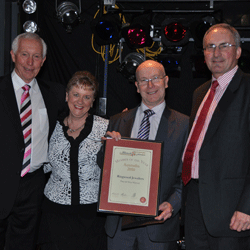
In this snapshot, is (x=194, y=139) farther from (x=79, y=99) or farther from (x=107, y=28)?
(x=107, y=28)

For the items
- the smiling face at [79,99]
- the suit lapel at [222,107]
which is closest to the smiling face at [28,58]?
the smiling face at [79,99]

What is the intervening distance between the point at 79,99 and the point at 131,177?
35.7 inches

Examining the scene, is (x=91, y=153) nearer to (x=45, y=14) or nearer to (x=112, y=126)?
(x=112, y=126)

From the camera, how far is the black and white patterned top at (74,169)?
103 inches

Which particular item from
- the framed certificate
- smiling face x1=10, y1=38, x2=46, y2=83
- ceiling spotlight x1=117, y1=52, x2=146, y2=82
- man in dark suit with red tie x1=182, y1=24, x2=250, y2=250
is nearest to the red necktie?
man in dark suit with red tie x1=182, y1=24, x2=250, y2=250

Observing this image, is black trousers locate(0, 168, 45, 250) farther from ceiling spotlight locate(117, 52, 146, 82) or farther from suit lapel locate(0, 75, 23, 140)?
ceiling spotlight locate(117, 52, 146, 82)

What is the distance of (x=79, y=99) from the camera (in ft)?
8.95

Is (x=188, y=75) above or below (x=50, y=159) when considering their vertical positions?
above

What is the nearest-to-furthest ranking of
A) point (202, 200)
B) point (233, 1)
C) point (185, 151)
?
point (202, 200) < point (185, 151) < point (233, 1)

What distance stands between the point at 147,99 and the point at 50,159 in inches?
38.7

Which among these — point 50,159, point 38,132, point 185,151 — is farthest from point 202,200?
point 38,132

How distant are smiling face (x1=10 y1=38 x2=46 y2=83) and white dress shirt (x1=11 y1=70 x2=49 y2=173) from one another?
0.21ft

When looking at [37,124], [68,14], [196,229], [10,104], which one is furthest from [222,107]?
[68,14]

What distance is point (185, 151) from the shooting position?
230cm
